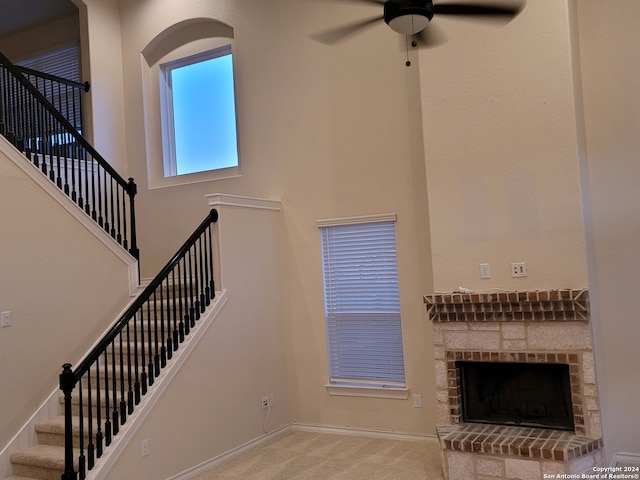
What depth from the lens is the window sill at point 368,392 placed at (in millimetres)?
5785

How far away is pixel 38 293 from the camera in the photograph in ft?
17.6

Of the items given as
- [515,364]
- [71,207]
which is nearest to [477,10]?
[515,364]

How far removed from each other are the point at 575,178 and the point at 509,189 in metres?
0.48

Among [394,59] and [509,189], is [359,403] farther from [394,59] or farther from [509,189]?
[394,59]

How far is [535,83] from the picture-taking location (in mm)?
4613

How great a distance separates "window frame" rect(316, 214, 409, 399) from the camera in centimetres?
585

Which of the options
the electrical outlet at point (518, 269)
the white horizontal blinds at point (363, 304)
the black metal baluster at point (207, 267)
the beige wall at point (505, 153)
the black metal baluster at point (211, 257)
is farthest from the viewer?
the white horizontal blinds at point (363, 304)

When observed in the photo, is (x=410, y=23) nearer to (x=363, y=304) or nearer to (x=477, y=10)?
(x=477, y=10)

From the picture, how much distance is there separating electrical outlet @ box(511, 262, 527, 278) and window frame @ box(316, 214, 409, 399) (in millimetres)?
1399

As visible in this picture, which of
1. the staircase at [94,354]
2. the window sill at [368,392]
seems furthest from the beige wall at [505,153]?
the staircase at [94,354]

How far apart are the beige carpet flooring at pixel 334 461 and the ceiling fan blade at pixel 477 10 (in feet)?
11.1

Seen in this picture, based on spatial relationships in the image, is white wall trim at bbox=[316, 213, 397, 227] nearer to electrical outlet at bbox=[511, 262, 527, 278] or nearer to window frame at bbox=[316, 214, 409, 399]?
window frame at bbox=[316, 214, 409, 399]

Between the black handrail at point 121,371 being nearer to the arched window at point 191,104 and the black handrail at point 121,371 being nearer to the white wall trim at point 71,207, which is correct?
the white wall trim at point 71,207

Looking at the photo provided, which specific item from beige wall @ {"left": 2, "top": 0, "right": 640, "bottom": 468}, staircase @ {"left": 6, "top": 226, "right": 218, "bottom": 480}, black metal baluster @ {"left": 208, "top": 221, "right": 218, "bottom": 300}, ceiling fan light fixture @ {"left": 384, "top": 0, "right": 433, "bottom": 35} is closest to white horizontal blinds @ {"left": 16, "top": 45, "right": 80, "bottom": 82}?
beige wall @ {"left": 2, "top": 0, "right": 640, "bottom": 468}
